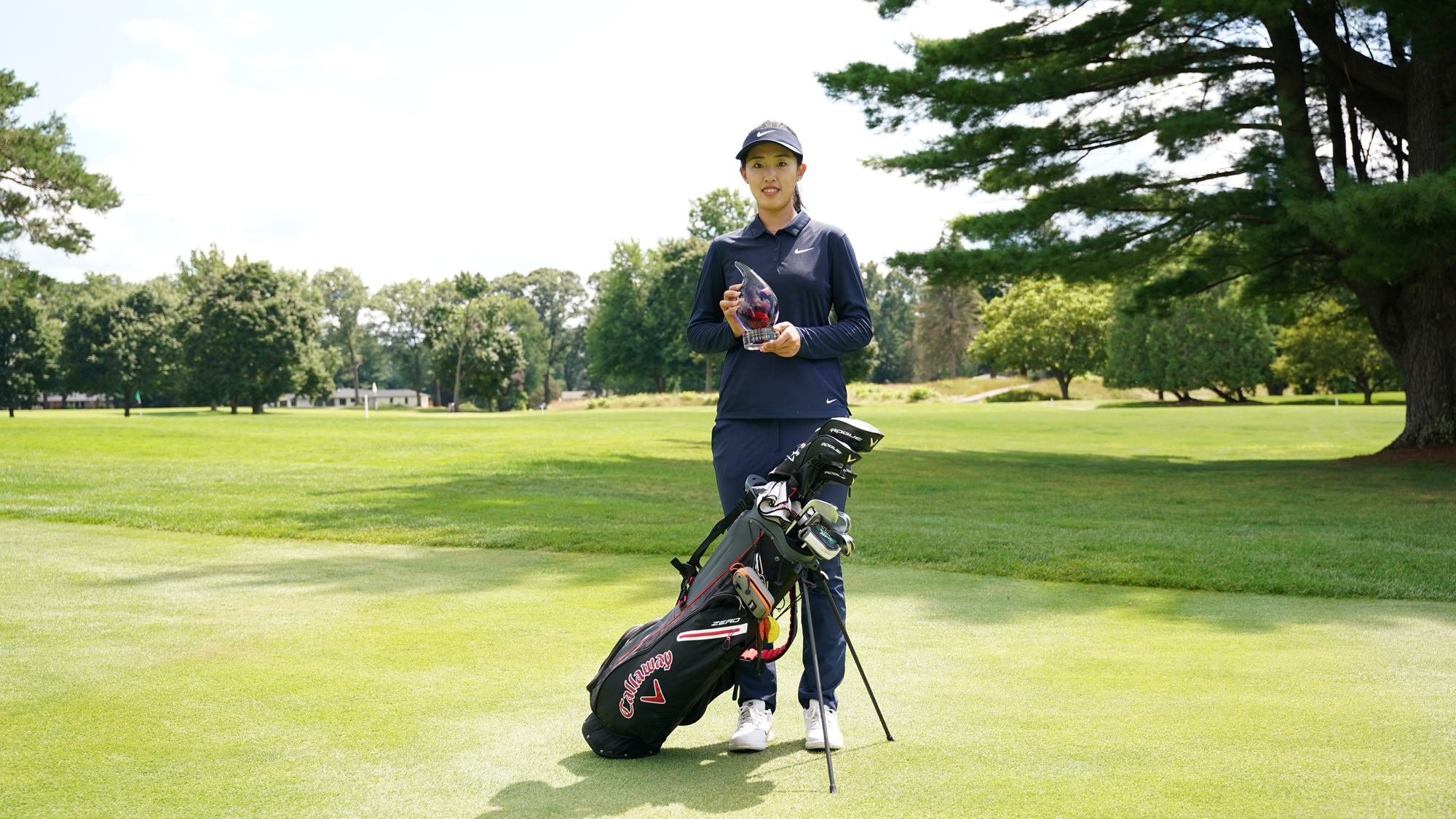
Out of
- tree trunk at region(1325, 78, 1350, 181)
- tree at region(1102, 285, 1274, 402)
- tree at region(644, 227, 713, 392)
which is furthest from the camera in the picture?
tree at region(644, 227, 713, 392)

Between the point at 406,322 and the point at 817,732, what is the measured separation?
11834cm

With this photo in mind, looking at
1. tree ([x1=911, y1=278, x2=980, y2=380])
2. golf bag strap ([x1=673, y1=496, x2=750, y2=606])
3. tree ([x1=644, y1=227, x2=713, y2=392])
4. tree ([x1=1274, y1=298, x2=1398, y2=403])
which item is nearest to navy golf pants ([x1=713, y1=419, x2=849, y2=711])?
golf bag strap ([x1=673, y1=496, x2=750, y2=606])

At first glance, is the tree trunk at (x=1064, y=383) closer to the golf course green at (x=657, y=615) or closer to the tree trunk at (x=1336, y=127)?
the tree trunk at (x=1336, y=127)

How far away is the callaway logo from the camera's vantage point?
3.54 meters

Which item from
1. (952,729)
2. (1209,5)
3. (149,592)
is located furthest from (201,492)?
(1209,5)

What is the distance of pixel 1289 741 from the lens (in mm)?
3578

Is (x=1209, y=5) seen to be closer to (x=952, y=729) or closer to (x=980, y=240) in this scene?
(x=980, y=240)

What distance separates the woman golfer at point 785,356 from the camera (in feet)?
12.5

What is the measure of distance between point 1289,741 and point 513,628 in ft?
12.1

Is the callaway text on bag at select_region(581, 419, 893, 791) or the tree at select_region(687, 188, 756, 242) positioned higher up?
the tree at select_region(687, 188, 756, 242)

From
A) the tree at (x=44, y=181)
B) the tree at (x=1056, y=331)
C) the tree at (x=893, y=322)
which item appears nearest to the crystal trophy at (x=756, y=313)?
the tree at (x=44, y=181)

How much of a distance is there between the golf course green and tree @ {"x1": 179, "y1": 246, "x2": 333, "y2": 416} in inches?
2085

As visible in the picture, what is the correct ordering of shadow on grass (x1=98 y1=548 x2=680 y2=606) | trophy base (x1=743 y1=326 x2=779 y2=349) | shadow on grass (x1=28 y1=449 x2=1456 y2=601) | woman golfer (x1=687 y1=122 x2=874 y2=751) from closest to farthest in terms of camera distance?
1. trophy base (x1=743 y1=326 x2=779 y2=349)
2. woman golfer (x1=687 y1=122 x2=874 y2=751)
3. shadow on grass (x1=98 y1=548 x2=680 y2=606)
4. shadow on grass (x1=28 y1=449 x2=1456 y2=601)

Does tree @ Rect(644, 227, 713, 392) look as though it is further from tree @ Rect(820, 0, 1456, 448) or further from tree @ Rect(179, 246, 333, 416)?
tree @ Rect(820, 0, 1456, 448)
